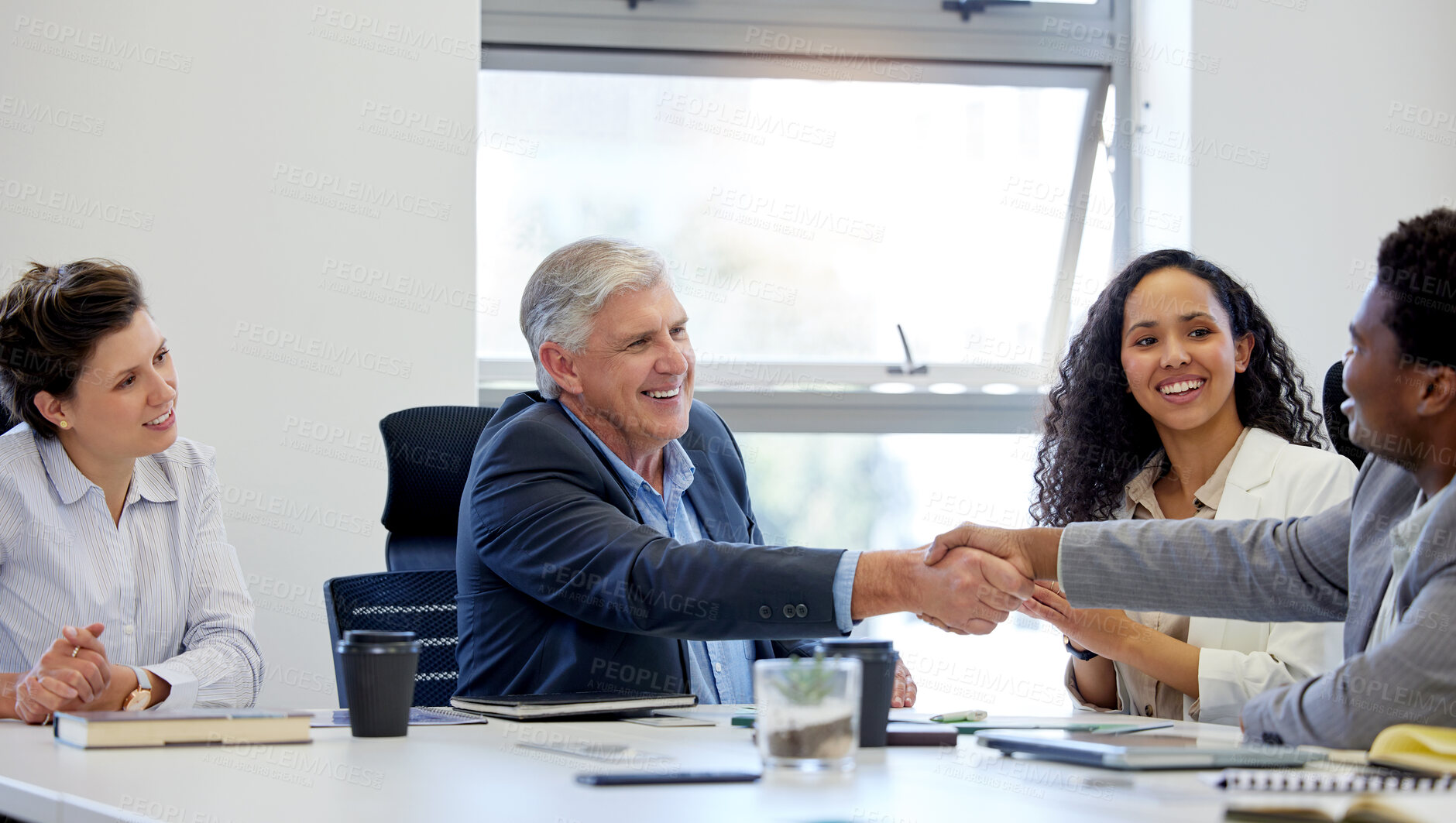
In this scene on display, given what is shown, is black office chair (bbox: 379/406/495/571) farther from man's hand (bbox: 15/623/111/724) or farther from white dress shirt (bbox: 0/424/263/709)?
man's hand (bbox: 15/623/111/724)

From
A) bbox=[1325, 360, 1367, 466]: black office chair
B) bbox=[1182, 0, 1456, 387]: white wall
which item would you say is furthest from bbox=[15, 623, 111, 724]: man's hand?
bbox=[1182, 0, 1456, 387]: white wall

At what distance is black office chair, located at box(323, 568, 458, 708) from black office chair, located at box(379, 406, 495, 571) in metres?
0.12

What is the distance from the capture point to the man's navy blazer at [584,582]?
70.2 inches

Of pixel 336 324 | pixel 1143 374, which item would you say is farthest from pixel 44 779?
pixel 336 324

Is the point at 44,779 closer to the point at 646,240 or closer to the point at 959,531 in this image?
the point at 959,531

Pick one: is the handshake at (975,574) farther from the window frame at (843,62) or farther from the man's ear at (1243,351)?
the window frame at (843,62)

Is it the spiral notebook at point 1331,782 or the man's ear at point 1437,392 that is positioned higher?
the man's ear at point 1437,392

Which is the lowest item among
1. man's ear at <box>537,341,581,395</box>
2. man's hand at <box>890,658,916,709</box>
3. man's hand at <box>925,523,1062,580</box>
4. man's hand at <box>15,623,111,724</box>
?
man's hand at <box>890,658,916,709</box>

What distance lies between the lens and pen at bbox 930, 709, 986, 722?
1651 millimetres

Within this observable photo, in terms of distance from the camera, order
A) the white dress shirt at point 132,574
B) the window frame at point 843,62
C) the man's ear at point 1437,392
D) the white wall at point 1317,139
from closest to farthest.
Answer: the man's ear at point 1437,392
the white dress shirt at point 132,574
the white wall at point 1317,139
the window frame at point 843,62

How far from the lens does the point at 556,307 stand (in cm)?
227

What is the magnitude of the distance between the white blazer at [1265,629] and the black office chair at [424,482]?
1384mm

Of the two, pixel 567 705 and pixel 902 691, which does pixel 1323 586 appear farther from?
pixel 567 705

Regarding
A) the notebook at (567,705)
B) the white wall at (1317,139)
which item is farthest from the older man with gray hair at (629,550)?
the white wall at (1317,139)
